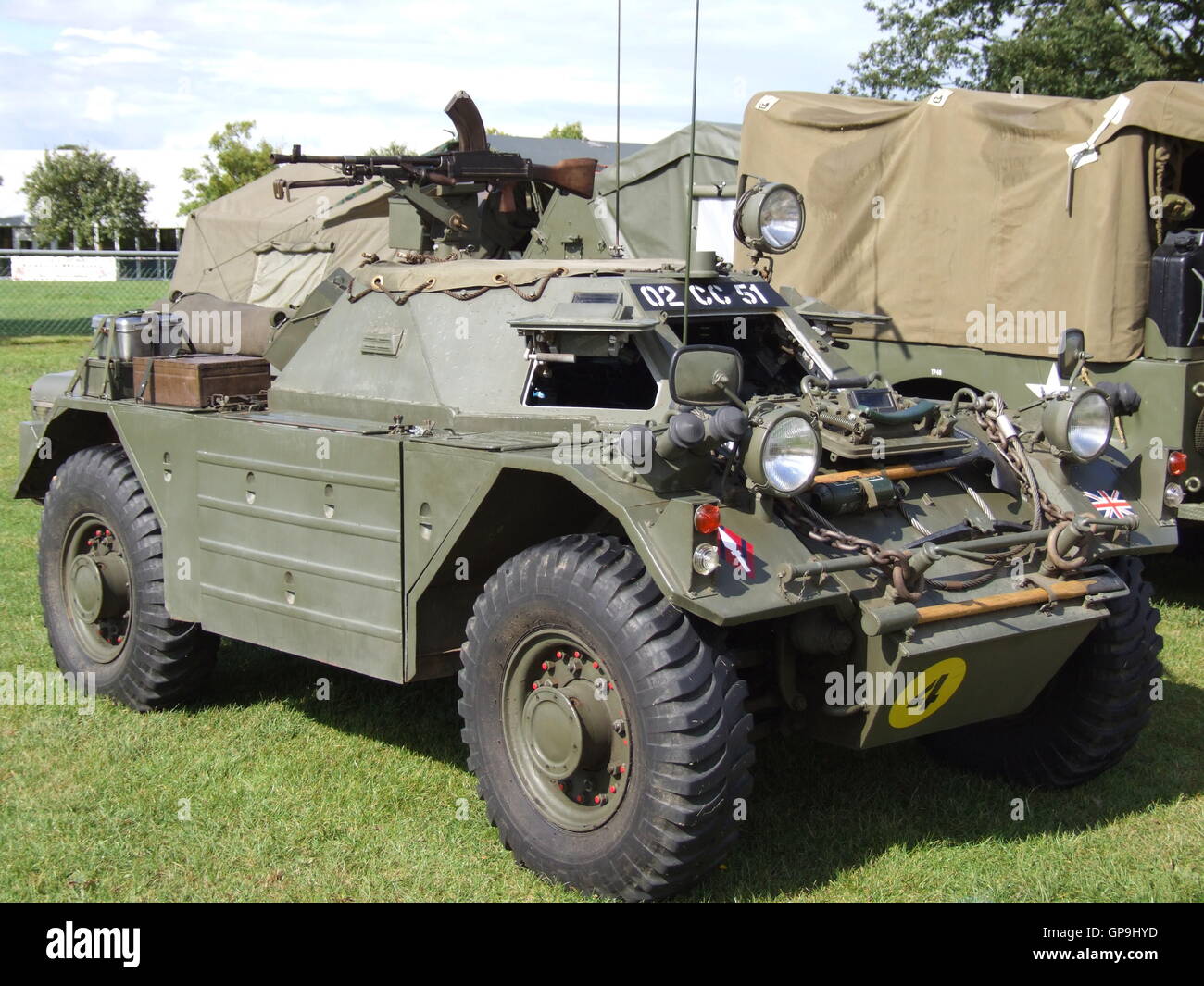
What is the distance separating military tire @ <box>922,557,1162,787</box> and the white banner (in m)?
19.9

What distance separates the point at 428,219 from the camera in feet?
20.8

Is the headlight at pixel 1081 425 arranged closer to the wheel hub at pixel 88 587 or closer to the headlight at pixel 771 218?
the headlight at pixel 771 218

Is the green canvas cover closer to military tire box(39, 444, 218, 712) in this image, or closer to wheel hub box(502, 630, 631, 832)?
military tire box(39, 444, 218, 712)

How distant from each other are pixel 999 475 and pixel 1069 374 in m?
0.53

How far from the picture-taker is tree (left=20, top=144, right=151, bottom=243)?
141ft

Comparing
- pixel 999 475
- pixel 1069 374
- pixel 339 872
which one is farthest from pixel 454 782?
pixel 1069 374

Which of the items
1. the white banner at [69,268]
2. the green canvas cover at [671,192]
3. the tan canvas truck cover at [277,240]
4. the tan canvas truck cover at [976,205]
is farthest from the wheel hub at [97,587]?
the white banner at [69,268]

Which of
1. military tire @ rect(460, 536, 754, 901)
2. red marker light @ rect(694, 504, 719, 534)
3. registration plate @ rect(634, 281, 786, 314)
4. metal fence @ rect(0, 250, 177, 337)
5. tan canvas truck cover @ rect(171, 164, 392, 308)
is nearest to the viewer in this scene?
red marker light @ rect(694, 504, 719, 534)

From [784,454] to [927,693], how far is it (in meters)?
0.86

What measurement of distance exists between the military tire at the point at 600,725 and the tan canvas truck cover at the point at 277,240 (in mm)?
12341

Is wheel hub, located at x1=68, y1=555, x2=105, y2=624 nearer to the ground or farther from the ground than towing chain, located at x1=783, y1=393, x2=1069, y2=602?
nearer to the ground

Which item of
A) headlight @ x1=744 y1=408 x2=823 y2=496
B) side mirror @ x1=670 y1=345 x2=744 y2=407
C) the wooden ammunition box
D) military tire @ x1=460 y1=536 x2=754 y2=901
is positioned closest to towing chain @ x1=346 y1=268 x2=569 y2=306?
the wooden ammunition box

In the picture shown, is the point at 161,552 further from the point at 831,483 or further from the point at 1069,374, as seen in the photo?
the point at 1069,374

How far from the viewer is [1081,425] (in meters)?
4.96
